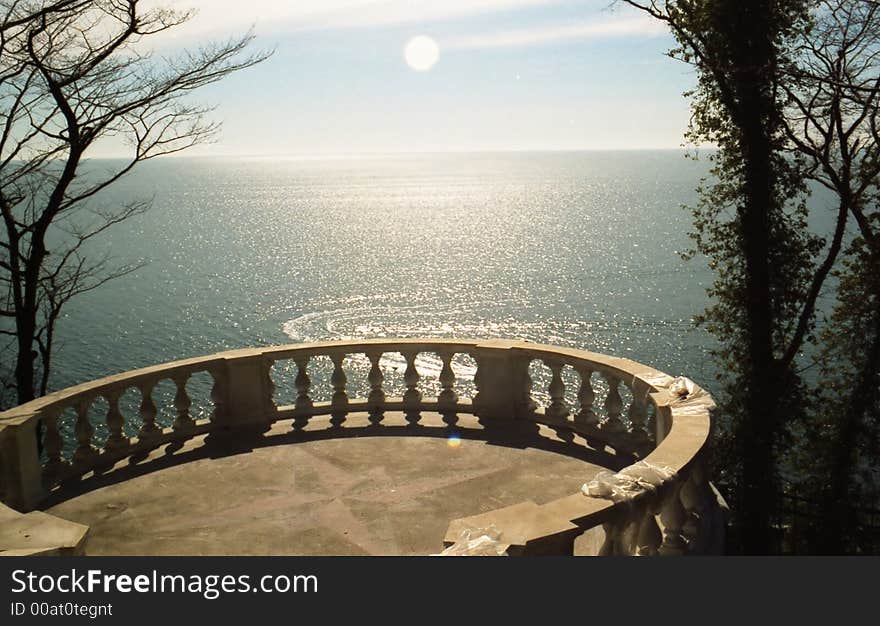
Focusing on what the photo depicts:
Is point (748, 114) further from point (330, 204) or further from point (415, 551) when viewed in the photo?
point (330, 204)

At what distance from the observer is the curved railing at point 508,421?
4.71 meters

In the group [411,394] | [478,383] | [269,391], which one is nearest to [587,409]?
[478,383]

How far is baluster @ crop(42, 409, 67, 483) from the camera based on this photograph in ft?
26.6

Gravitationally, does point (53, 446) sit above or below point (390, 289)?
above

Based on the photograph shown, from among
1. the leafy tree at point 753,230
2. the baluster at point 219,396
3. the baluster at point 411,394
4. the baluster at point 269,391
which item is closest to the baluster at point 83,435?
the baluster at point 219,396

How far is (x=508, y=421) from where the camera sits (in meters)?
9.85

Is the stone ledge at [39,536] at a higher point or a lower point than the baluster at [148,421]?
higher

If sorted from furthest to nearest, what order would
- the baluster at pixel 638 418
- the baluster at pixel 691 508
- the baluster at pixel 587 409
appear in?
the baluster at pixel 587 409 < the baluster at pixel 638 418 < the baluster at pixel 691 508

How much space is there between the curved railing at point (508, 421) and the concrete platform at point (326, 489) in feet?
1.37

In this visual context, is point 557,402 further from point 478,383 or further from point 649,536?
point 649,536

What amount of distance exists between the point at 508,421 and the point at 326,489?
3.04m

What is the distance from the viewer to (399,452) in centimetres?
880

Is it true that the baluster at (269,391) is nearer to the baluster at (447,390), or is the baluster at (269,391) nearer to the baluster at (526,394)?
the baluster at (447,390)

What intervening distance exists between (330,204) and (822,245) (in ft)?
578
